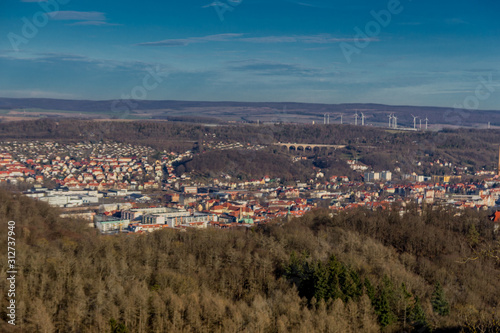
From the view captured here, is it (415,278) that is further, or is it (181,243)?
(181,243)

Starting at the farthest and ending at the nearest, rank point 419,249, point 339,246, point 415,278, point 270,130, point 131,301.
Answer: point 270,130, point 419,249, point 339,246, point 415,278, point 131,301

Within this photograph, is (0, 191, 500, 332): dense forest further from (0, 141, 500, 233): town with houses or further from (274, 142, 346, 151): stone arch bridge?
(274, 142, 346, 151): stone arch bridge

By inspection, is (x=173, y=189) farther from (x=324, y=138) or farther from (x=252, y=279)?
(x=324, y=138)

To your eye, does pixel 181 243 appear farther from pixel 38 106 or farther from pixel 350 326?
pixel 38 106

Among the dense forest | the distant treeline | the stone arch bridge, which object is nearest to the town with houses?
the distant treeline

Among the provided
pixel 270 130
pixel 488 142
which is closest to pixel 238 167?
pixel 270 130

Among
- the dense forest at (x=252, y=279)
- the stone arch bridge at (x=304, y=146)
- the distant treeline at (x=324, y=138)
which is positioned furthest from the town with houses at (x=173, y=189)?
the stone arch bridge at (x=304, y=146)

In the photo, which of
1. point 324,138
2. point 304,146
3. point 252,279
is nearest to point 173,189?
point 304,146
